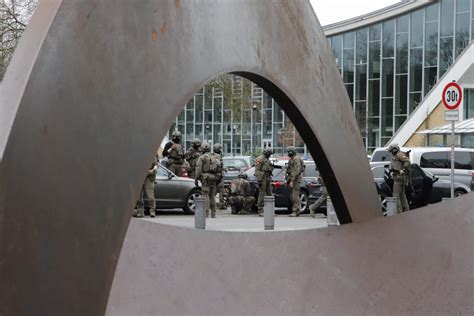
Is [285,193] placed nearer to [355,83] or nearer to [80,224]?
[80,224]

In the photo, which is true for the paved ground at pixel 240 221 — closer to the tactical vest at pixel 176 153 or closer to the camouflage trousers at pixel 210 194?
the camouflage trousers at pixel 210 194

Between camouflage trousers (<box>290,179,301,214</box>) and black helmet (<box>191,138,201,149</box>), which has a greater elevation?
black helmet (<box>191,138,201,149</box>)

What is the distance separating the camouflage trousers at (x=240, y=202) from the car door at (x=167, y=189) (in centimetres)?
135

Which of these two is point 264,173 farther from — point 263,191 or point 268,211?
point 268,211

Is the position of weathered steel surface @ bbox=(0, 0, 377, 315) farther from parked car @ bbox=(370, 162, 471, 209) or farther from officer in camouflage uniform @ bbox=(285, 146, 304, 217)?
parked car @ bbox=(370, 162, 471, 209)

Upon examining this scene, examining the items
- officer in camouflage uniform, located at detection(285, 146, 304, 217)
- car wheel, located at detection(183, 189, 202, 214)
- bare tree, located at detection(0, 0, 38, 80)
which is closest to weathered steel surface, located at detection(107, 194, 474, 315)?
officer in camouflage uniform, located at detection(285, 146, 304, 217)

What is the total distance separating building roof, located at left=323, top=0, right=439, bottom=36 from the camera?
134 ft

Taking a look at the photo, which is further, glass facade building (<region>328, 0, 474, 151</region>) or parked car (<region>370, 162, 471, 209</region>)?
glass facade building (<region>328, 0, 474, 151</region>)

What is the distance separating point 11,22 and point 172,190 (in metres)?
8.38

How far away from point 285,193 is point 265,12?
1594 centimetres

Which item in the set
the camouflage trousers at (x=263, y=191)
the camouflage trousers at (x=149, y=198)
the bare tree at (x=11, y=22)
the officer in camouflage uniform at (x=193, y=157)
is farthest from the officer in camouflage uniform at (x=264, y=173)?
the bare tree at (x=11, y=22)

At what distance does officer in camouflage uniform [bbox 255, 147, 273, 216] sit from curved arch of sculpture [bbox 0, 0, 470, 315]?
1532 cm

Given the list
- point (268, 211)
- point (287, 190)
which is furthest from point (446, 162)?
point (268, 211)

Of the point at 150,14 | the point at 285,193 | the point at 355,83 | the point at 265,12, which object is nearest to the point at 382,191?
the point at 285,193
